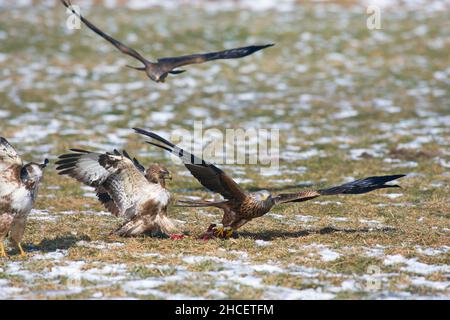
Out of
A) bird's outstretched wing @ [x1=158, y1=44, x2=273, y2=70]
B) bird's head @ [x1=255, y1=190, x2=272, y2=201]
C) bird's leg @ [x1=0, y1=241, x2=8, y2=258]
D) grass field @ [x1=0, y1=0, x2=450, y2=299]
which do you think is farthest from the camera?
bird's outstretched wing @ [x1=158, y1=44, x2=273, y2=70]

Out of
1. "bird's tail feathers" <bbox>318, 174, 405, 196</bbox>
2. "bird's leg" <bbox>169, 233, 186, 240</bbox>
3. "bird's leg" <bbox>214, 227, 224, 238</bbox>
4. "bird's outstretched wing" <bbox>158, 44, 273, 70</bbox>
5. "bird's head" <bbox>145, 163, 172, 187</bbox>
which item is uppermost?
"bird's outstretched wing" <bbox>158, 44, 273, 70</bbox>

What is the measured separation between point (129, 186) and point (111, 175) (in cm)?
27

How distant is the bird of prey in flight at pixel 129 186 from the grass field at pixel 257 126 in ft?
0.90

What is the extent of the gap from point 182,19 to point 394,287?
26.8 m

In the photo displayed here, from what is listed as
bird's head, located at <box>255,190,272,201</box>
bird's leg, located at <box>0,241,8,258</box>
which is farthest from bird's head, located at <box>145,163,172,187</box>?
bird's leg, located at <box>0,241,8,258</box>

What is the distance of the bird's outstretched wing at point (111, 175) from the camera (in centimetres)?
855

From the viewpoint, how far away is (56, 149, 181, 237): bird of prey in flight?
8531 millimetres

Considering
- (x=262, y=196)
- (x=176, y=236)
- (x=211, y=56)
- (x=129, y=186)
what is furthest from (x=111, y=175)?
(x=211, y=56)

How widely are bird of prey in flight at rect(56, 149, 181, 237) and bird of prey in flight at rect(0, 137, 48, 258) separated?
903 mm

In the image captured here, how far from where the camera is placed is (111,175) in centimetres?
866

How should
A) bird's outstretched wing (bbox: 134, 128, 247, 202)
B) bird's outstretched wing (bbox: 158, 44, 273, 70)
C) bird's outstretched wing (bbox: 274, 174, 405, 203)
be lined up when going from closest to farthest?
1. bird's outstretched wing (bbox: 134, 128, 247, 202)
2. bird's outstretched wing (bbox: 274, 174, 405, 203)
3. bird's outstretched wing (bbox: 158, 44, 273, 70)

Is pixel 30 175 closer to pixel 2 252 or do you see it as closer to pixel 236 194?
pixel 2 252

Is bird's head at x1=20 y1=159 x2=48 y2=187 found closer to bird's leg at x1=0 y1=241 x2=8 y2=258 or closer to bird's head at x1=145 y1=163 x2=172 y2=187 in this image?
bird's leg at x1=0 y1=241 x2=8 y2=258

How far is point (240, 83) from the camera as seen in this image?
77.8ft
